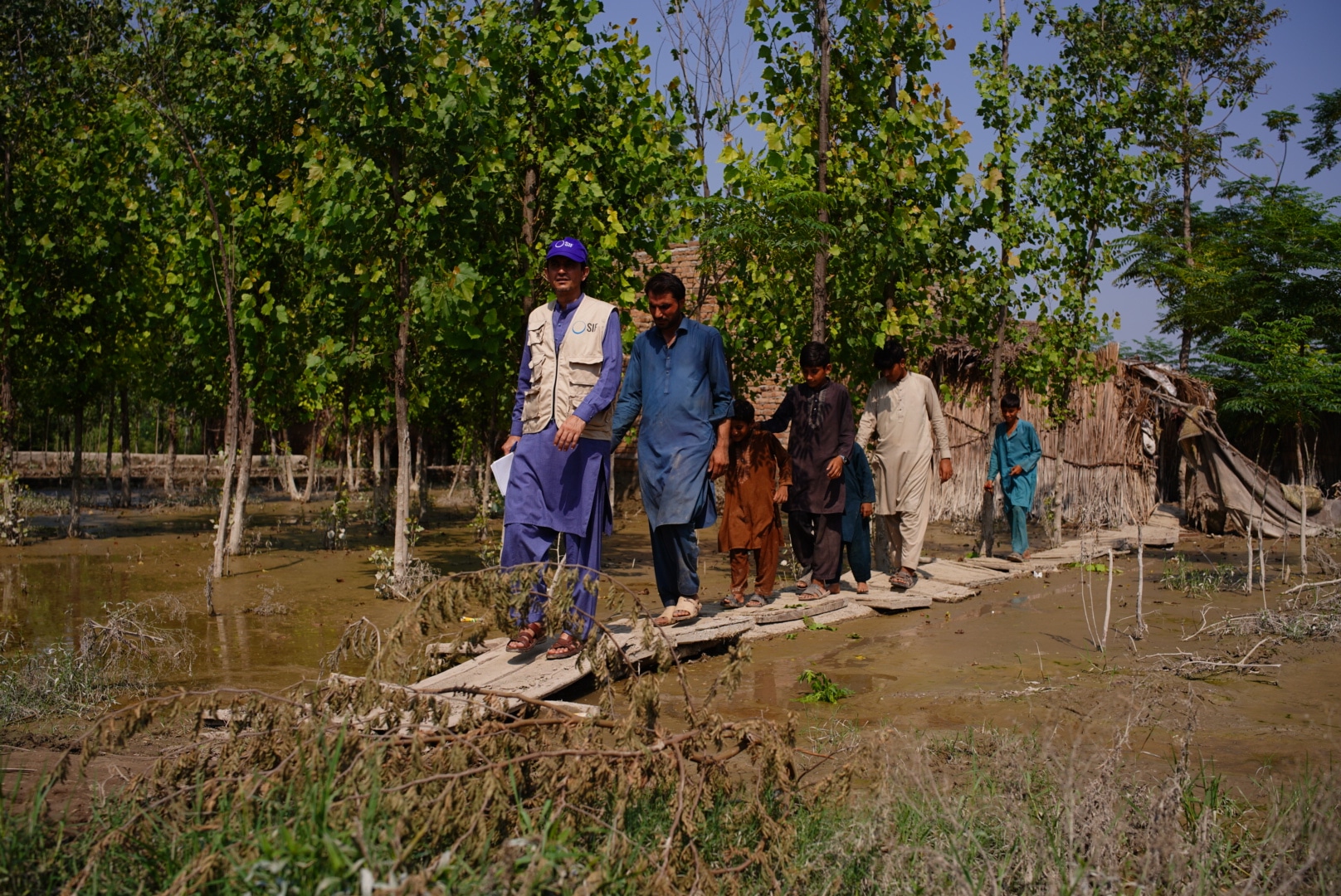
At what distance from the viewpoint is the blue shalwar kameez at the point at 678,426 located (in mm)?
5949

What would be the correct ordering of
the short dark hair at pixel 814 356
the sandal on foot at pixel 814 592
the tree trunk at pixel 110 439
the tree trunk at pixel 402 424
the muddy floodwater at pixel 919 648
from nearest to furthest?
the muddy floodwater at pixel 919 648
the short dark hair at pixel 814 356
the sandal on foot at pixel 814 592
the tree trunk at pixel 402 424
the tree trunk at pixel 110 439

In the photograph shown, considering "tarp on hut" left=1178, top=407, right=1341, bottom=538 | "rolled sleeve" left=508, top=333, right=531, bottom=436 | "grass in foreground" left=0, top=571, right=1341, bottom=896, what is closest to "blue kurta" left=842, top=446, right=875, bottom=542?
"rolled sleeve" left=508, top=333, right=531, bottom=436

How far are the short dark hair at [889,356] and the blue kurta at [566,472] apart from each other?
130 inches

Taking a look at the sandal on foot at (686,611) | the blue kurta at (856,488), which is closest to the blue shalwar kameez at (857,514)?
the blue kurta at (856,488)

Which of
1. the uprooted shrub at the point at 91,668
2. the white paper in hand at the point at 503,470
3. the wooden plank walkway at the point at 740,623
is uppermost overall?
the white paper in hand at the point at 503,470

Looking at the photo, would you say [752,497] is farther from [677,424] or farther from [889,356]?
[889,356]

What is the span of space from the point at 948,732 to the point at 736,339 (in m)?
5.93

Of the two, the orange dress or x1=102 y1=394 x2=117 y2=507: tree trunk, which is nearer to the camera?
the orange dress

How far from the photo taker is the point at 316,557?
10977 mm

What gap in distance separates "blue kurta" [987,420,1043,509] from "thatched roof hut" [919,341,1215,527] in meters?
3.36

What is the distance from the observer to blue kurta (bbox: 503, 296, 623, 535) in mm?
5301

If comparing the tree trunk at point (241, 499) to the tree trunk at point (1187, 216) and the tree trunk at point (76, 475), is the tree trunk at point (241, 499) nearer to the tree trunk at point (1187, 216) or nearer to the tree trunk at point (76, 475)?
the tree trunk at point (76, 475)

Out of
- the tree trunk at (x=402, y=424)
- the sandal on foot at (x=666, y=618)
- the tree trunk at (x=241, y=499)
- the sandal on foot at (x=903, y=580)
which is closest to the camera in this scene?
the sandal on foot at (x=666, y=618)

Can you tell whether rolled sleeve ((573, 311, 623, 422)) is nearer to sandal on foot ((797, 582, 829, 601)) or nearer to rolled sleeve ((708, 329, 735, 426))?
rolled sleeve ((708, 329, 735, 426))
